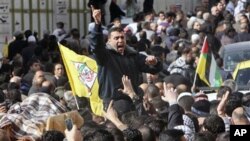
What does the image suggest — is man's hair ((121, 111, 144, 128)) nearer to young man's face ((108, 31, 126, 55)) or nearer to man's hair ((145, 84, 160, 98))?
young man's face ((108, 31, 126, 55))

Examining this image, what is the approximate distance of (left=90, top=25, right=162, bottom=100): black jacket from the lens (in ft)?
44.0

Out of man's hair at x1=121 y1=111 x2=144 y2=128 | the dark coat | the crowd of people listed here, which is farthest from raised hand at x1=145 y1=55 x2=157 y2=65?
the dark coat

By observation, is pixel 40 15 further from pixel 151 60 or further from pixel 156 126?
pixel 156 126

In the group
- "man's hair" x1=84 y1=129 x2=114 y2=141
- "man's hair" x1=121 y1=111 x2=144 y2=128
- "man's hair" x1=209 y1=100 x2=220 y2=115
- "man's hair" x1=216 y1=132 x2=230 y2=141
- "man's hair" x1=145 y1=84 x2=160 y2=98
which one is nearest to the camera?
"man's hair" x1=84 y1=129 x2=114 y2=141

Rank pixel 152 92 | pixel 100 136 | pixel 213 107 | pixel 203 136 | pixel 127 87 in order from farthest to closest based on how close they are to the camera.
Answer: pixel 152 92, pixel 213 107, pixel 127 87, pixel 203 136, pixel 100 136

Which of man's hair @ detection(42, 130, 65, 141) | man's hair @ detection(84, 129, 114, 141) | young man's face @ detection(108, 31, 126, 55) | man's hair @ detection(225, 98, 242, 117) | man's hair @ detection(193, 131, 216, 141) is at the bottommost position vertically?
man's hair @ detection(225, 98, 242, 117)

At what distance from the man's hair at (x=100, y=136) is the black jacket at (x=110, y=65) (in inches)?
148

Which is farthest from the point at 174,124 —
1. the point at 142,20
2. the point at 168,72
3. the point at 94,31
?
the point at 142,20

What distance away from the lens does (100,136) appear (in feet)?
31.3

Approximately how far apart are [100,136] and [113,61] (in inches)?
160

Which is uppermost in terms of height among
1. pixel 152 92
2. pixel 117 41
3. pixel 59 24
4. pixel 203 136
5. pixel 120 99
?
pixel 117 41

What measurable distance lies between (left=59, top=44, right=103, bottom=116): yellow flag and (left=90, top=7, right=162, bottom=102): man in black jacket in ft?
0.27

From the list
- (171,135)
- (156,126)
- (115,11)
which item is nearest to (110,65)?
(156,126)

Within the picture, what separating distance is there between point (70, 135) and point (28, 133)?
5.21 feet
